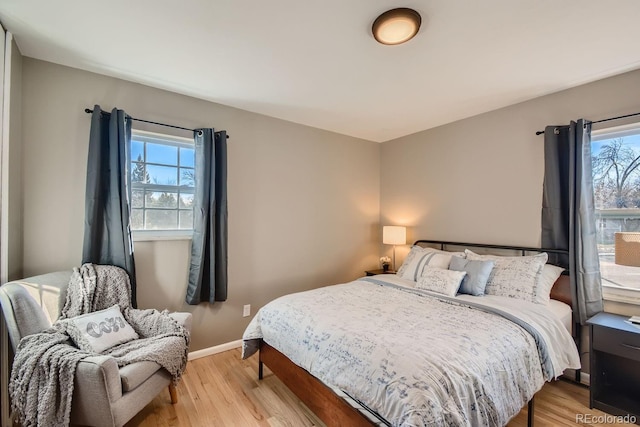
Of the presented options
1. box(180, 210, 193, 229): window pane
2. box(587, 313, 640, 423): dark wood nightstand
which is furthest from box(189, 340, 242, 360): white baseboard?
box(587, 313, 640, 423): dark wood nightstand

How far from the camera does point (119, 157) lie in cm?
237

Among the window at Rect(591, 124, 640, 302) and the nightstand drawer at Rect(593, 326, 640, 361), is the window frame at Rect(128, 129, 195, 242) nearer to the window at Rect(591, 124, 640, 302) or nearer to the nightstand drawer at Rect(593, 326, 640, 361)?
the nightstand drawer at Rect(593, 326, 640, 361)

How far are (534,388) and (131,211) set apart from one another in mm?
3260

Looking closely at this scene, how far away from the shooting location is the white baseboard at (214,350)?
9.30 feet

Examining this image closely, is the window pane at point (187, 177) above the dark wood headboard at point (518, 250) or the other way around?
above

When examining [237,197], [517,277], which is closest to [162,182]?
[237,197]

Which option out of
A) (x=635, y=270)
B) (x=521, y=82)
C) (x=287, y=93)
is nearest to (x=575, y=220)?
(x=635, y=270)

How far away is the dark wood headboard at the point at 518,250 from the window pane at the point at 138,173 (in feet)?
10.2

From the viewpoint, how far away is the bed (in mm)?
1357

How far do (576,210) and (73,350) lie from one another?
3659 mm

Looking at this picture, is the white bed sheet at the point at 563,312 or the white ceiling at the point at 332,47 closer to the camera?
the white ceiling at the point at 332,47

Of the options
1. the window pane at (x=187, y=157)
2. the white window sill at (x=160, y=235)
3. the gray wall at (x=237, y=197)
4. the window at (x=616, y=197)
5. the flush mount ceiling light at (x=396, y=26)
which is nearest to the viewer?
the flush mount ceiling light at (x=396, y=26)

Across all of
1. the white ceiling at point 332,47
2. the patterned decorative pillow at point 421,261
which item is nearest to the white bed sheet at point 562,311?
the patterned decorative pillow at point 421,261

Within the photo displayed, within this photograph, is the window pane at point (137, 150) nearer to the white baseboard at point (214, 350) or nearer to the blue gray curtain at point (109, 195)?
the blue gray curtain at point (109, 195)
